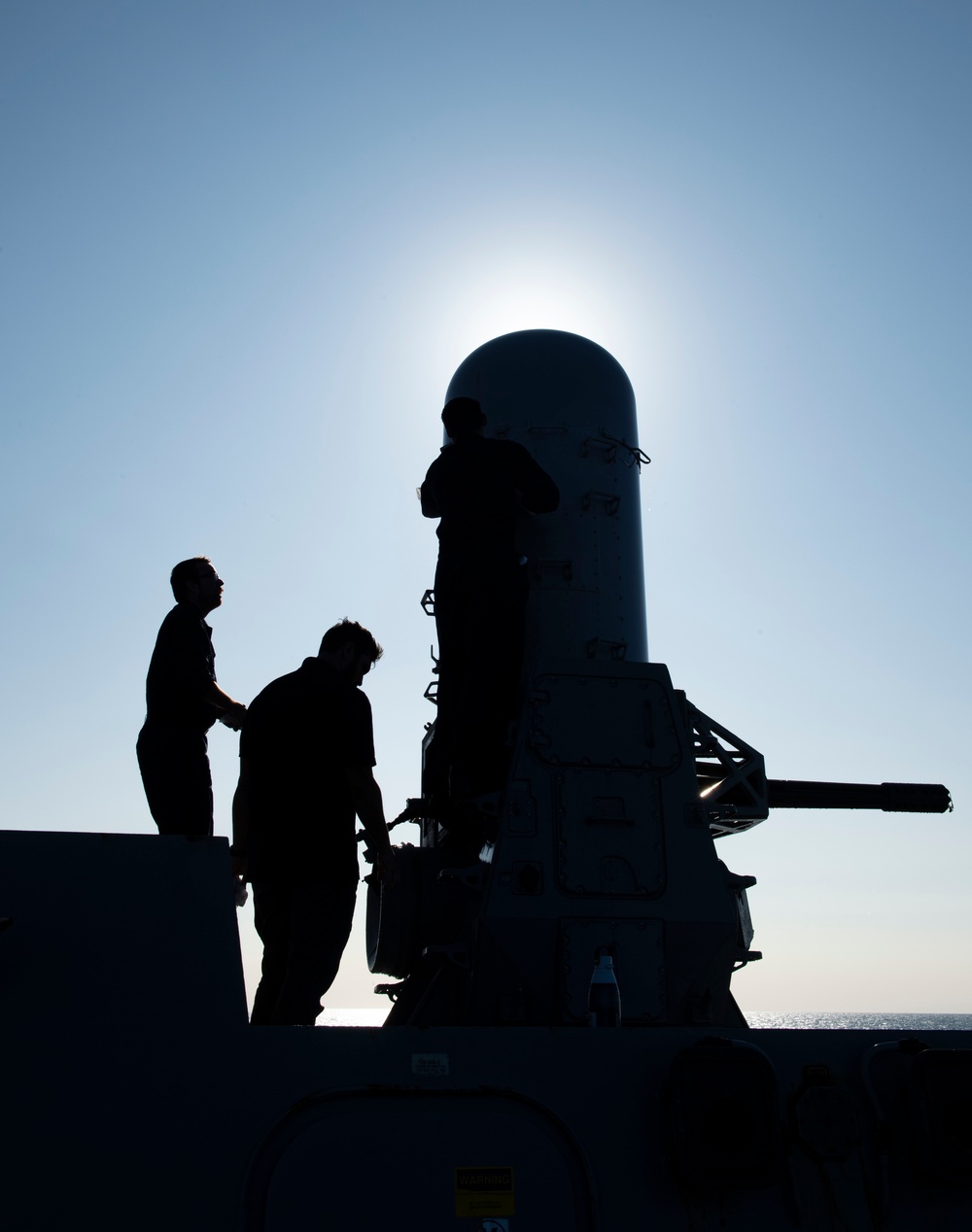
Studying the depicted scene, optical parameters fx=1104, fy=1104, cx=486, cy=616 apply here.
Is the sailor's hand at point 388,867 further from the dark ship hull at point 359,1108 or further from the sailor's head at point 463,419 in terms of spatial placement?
the sailor's head at point 463,419

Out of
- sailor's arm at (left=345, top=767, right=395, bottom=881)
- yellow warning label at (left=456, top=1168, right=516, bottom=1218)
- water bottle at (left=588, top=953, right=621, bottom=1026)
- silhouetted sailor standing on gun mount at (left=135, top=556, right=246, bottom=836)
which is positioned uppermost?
silhouetted sailor standing on gun mount at (left=135, top=556, right=246, bottom=836)

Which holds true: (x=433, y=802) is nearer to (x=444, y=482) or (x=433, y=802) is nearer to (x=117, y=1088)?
(x=444, y=482)

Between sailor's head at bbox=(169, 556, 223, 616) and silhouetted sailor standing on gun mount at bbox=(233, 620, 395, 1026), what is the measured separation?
2.03 feet

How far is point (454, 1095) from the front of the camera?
2639mm

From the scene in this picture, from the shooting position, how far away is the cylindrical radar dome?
514cm

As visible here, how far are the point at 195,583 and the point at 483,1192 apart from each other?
2.67 meters

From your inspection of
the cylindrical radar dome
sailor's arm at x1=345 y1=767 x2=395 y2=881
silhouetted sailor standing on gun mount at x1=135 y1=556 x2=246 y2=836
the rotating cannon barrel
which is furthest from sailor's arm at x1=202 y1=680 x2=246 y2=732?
the rotating cannon barrel

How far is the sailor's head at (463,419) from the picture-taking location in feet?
17.3

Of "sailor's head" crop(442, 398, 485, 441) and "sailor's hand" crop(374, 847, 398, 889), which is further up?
"sailor's head" crop(442, 398, 485, 441)

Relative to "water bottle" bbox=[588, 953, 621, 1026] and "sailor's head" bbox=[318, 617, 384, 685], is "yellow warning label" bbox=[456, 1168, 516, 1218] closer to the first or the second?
"water bottle" bbox=[588, 953, 621, 1026]

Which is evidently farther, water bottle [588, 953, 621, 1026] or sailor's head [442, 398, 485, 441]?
sailor's head [442, 398, 485, 441]

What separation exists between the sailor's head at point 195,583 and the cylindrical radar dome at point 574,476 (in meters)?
1.45

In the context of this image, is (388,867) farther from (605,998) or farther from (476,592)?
(476,592)

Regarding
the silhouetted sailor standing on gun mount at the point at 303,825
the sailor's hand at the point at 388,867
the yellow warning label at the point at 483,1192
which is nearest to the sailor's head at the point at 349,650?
the silhouetted sailor standing on gun mount at the point at 303,825
